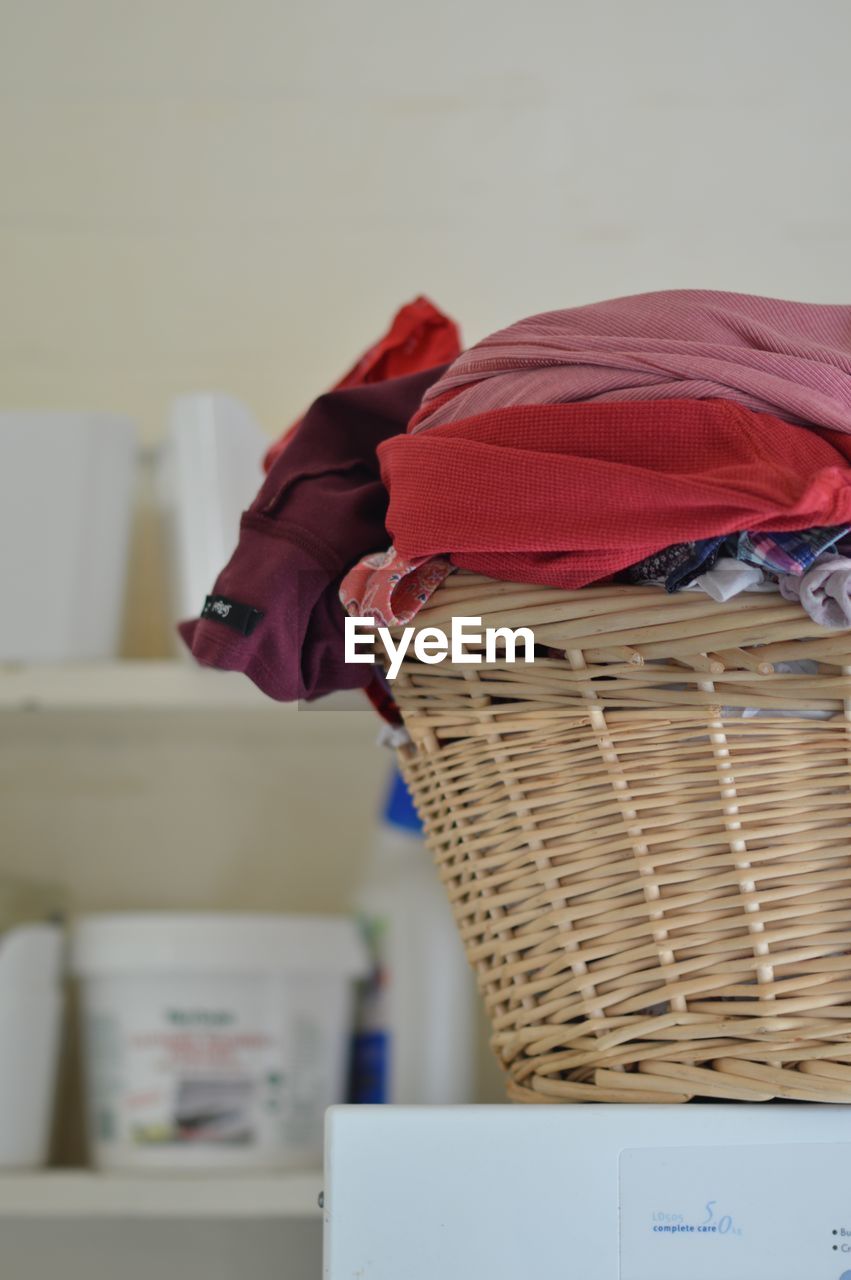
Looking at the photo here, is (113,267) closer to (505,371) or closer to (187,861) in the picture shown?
(187,861)

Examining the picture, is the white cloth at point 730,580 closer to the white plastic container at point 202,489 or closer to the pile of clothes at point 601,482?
the pile of clothes at point 601,482

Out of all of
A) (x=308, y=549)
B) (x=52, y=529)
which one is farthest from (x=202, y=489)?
(x=308, y=549)

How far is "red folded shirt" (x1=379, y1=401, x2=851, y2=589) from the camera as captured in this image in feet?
1.36

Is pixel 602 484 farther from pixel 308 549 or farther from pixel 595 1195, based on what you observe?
pixel 595 1195

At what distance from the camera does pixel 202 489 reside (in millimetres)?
890

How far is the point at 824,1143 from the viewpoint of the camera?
462mm

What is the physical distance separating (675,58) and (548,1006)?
1009 mm

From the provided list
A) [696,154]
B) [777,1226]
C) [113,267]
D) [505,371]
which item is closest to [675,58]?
[696,154]

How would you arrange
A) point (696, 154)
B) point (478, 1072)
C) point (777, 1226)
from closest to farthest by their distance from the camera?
1. point (777, 1226)
2. point (478, 1072)
3. point (696, 154)

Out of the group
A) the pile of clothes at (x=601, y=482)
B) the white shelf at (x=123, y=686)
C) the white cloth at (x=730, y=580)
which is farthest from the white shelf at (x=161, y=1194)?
the white cloth at (x=730, y=580)

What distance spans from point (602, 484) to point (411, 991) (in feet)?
1.87

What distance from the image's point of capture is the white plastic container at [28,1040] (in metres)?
0.87

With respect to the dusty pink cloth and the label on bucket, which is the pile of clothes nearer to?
the dusty pink cloth

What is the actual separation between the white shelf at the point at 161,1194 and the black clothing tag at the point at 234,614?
1.57 ft
